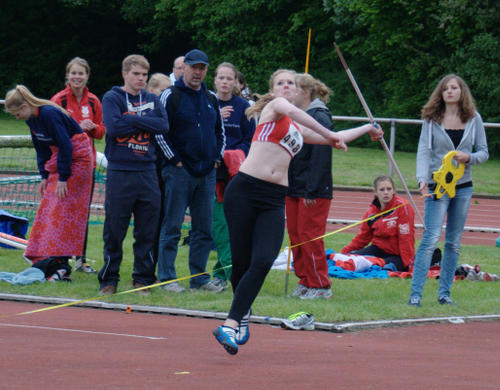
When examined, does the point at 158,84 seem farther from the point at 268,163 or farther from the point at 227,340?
the point at 227,340

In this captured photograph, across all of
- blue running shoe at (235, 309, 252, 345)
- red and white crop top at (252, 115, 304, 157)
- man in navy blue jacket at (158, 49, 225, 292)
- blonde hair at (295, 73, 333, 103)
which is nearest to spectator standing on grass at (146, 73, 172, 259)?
man in navy blue jacket at (158, 49, 225, 292)

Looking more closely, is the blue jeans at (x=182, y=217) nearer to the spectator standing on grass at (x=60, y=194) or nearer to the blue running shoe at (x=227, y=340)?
the spectator standing on grass at (x=60, y=194)

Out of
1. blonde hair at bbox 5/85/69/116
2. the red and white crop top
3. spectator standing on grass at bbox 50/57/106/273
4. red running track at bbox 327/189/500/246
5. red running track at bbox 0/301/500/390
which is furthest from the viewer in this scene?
red running track at bbox 327/189/500/246

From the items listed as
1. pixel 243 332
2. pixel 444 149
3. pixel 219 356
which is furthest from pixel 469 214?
pixel 219 356

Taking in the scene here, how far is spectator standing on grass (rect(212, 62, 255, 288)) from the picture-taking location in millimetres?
9164

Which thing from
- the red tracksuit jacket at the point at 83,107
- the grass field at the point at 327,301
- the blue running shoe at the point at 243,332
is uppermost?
the red tracksuit jacket at the point at 83,107

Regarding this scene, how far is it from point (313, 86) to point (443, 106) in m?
1.19

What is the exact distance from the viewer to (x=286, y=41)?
139ft

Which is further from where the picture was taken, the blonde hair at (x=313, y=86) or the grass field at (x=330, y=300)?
the blonde hair at (x=313, y=86)

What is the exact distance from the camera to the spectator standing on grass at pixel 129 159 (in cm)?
837

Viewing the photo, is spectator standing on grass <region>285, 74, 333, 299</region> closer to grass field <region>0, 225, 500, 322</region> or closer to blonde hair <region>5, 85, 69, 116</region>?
grass field <region>0, 225, 500, 322</region>

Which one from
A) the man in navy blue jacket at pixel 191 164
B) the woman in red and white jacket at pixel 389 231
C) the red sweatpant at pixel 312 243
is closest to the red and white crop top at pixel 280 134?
the red sweatpant at pixel 312 243

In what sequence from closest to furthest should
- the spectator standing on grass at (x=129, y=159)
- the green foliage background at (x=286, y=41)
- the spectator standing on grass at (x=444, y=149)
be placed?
the spectator standing on grass at (x=444, y=149) < the spectator standing on grass at (x=129, y=159) < the green foliage background at (x=286, y=41)

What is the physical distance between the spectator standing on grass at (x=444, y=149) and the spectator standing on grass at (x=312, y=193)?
86 cm
